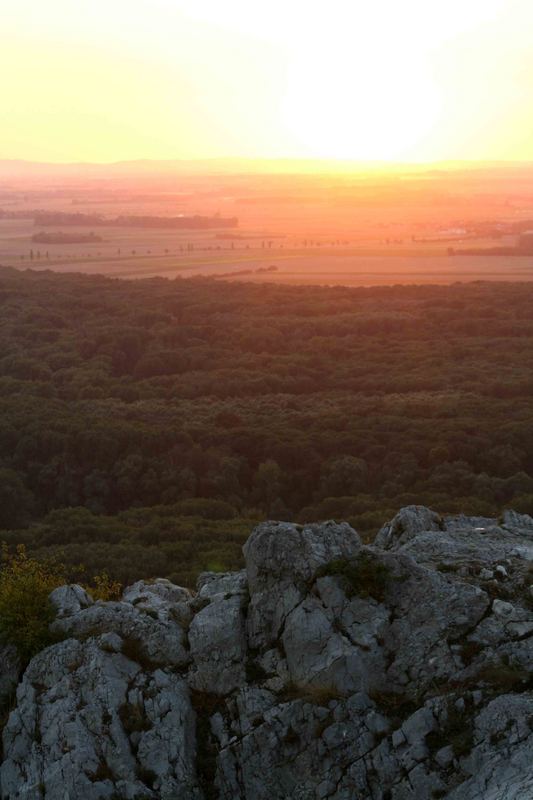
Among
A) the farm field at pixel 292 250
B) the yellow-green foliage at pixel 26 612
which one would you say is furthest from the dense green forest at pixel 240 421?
the farm field at pixel 292 250

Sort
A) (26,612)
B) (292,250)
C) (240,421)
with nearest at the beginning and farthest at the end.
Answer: (26,612) → (240,421) → (292,250)

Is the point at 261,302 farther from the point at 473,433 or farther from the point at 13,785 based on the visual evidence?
the point at 13,785

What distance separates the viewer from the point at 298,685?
536 inches

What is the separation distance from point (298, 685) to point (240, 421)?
2955 cm

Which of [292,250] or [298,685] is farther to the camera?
[292,250]

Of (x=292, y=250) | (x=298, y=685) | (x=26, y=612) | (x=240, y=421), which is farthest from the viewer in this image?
(x=292, y=250)

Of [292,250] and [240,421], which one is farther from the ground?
[292,250]

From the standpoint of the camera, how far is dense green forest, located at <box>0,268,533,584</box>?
31922mm

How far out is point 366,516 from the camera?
2984 centimetres

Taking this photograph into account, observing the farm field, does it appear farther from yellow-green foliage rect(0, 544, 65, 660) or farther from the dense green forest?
yellow-green foliage rect(0, 544, 65, 660)

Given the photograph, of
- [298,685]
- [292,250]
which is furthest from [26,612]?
[292,250]

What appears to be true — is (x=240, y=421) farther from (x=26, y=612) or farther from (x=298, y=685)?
(x=298, y=685)

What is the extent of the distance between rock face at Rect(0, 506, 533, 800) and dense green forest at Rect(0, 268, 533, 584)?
7.45 metres

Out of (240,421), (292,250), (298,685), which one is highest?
(292,250)
